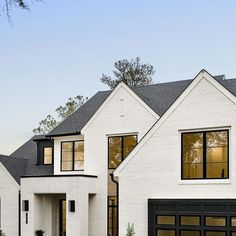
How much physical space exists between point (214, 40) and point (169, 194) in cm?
1202

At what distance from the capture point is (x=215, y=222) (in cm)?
1811

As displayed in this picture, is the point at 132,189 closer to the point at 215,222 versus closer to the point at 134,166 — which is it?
the point at 134,166

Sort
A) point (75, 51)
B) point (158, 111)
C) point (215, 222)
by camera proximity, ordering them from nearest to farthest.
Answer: point (215, 222), point (158, 111), point (75, 51)

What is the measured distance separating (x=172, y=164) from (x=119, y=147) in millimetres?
6180

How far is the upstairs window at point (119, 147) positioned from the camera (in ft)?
81.6

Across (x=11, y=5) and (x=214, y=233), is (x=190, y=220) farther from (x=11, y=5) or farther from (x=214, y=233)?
(x=11, y=5)

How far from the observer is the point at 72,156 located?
2752cm

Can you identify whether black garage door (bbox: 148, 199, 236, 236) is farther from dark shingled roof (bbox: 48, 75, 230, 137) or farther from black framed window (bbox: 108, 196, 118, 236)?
dark shingled roof (bbox: 48, 75, 230, 137)

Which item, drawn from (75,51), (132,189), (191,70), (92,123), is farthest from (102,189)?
(191,70)

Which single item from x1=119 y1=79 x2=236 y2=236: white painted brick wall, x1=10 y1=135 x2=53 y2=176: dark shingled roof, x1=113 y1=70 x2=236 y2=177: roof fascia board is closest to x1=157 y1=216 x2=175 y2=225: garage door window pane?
x1=119 y1=79 x2=236 y2=236: white painted brick wall

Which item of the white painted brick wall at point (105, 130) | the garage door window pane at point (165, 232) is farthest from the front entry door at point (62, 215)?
the garage door window pane at point (165, 232)

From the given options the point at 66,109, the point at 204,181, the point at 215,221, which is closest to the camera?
the point at 215,221

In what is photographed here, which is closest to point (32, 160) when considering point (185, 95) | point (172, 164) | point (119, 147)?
point (119, 147)

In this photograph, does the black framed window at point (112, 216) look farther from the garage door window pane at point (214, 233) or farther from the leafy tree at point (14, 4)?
the leafy tree at point (14, 4)
